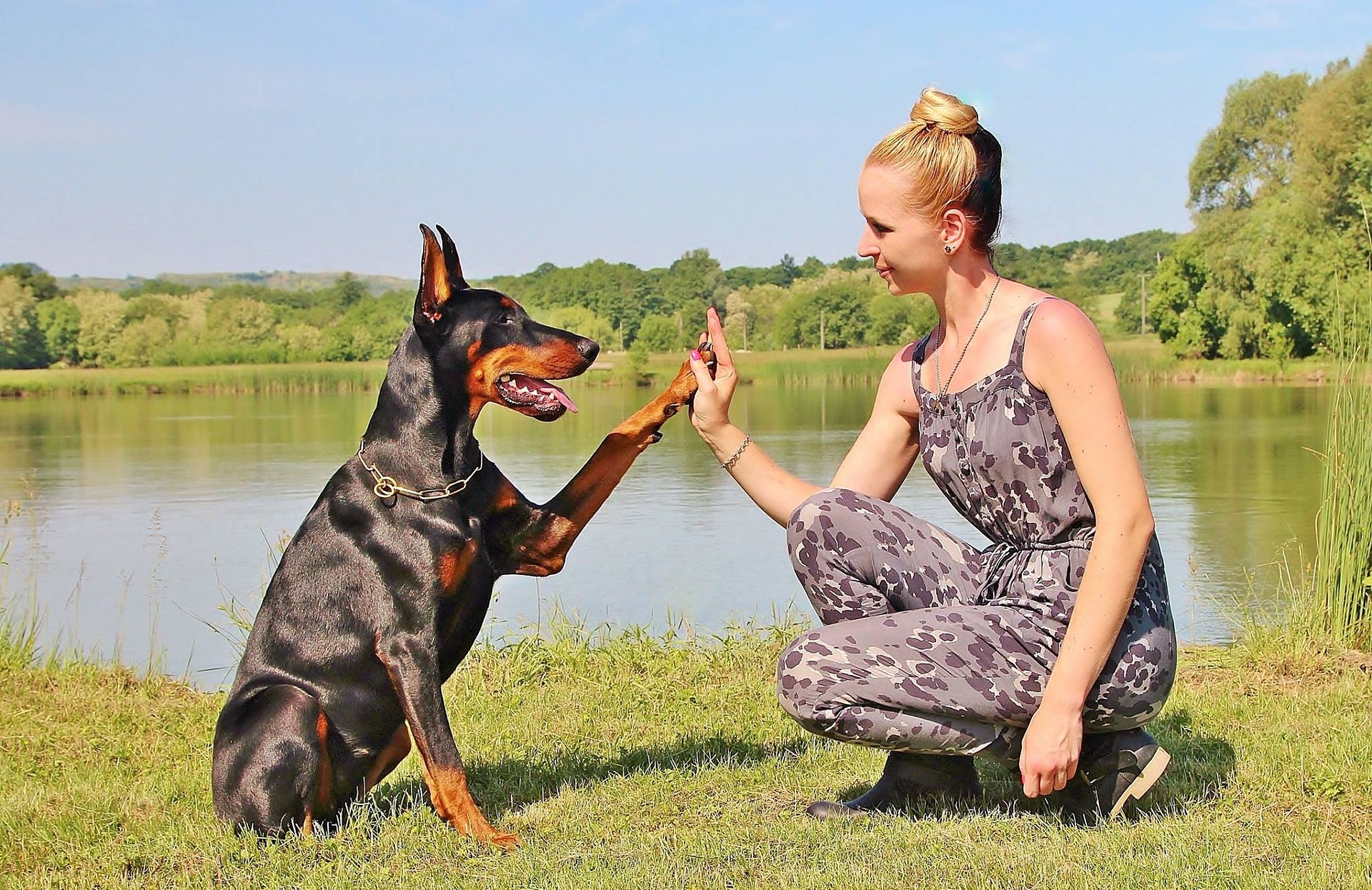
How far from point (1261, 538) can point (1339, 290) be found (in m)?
4.19

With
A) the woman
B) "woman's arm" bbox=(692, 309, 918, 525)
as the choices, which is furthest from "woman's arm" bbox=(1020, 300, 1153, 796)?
"woman's arm" bbox=(692, 309, 918, 525)

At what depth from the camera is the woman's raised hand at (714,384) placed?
10.7ft

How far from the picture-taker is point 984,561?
301cm

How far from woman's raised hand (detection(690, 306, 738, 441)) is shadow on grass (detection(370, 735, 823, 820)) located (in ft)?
3.31

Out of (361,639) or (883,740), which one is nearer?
(883,740)

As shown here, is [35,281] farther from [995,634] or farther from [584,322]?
[995,634]

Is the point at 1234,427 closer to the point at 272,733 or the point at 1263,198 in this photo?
the point at 272,733

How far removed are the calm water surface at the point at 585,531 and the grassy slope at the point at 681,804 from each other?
1.73m

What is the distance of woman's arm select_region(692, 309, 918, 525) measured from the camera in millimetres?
3266

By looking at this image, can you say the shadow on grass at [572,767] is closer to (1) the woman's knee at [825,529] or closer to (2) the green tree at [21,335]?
→ (1) the woman's knee at [825,529]

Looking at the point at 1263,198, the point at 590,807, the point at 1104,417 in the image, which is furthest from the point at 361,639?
the point at 1263,198

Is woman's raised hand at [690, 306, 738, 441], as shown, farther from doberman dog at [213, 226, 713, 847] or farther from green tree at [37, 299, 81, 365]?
green tree at [37, 299, 81, 365]

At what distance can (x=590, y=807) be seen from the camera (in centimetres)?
317

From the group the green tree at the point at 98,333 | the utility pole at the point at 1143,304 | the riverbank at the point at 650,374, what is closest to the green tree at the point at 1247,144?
the riverbank at the point at 650,374
